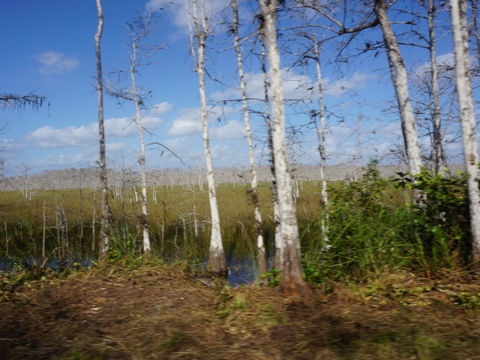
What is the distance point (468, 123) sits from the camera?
14.5ft

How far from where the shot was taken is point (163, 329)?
3393mm

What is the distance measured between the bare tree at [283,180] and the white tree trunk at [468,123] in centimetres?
213

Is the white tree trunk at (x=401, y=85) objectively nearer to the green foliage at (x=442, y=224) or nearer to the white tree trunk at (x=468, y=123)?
the green foliage at (x=442, y=224)

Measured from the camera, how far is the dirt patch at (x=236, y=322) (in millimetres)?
2994

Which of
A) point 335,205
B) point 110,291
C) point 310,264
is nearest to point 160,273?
point 110,291

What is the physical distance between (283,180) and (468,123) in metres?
2.45

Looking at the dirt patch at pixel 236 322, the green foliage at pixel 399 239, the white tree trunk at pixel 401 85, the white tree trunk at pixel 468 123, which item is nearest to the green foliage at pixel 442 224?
the green foliage at pixel 399 239

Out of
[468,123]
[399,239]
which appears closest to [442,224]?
[399,239]

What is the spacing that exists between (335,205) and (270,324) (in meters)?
2.28

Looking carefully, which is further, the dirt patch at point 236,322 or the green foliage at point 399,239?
the green foliage at point 399,239

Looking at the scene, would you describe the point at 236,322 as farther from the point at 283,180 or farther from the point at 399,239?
the point at 399,239

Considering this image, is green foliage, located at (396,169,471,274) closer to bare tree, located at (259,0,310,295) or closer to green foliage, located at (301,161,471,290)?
green foliage, located at (301,161,471,290)

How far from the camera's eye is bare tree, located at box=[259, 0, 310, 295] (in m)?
4.10

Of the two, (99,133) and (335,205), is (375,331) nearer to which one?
(335,205)
